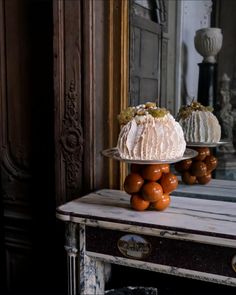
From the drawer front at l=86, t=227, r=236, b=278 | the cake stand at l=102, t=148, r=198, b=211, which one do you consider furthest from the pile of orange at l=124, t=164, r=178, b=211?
the drawer front at l=86, t=227, r=236, b=278

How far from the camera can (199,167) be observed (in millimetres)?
1436

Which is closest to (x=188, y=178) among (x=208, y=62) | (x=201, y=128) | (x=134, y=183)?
(x=201, y=128)

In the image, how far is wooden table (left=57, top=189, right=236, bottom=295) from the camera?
1117 millimetres

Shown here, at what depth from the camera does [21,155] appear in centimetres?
176

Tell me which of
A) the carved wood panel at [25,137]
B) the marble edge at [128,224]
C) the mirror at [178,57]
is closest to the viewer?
the marble edge at [128,224]

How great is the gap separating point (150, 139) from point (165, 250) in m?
0.34

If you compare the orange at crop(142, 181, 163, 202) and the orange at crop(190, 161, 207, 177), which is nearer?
the orange at crop(142, 181, 163, 202)

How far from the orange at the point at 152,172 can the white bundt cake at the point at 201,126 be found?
25cm

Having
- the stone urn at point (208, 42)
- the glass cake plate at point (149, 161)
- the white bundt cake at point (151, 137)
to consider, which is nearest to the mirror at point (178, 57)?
the stone urn at point (208, 42)

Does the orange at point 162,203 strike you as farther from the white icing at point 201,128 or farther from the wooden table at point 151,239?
the white icing at point 201,128

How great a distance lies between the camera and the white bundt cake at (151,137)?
1.21m

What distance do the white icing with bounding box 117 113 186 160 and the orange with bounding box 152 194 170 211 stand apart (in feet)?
0.42

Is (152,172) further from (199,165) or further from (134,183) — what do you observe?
(199,165)

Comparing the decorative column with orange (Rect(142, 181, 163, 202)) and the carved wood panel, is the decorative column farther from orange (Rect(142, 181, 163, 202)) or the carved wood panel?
the carved wood panel
